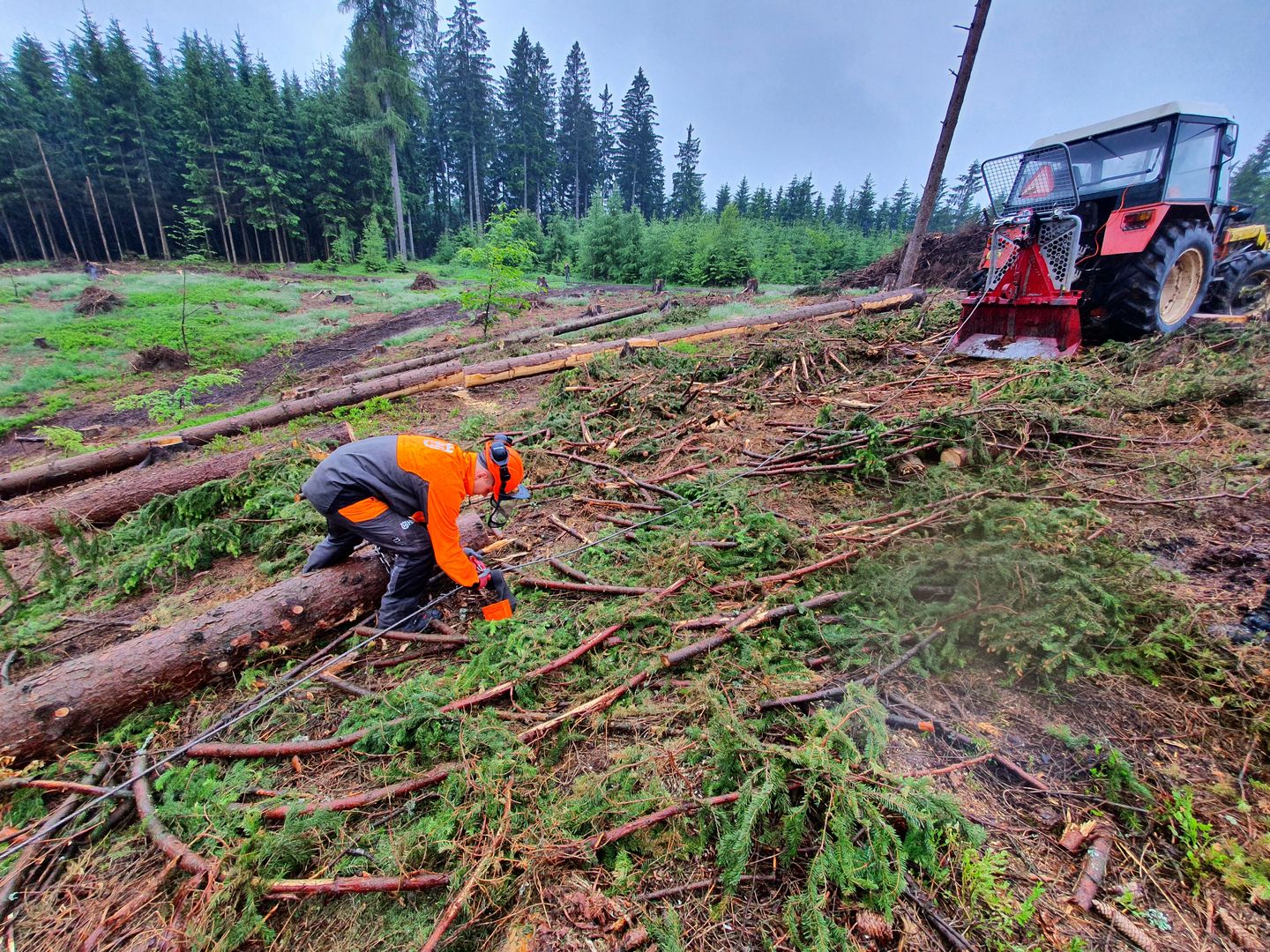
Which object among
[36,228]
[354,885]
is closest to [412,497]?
[354,885]

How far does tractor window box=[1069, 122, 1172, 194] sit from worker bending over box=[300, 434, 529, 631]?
9.52m

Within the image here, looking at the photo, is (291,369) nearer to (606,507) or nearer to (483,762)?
(606,507)

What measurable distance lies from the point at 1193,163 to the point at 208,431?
14.6m

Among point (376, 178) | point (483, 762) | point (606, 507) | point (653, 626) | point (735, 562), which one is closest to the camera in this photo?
point (483, 762)

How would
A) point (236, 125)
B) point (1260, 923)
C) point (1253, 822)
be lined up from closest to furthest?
point (1260, 923)
point (1253, 822)
point (236, 125)

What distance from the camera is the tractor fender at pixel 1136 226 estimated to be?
616 centimetres

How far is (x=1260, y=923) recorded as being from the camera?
149cm

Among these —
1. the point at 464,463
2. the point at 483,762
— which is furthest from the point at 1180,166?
the point at 483,762

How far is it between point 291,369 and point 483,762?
1295 centimetres

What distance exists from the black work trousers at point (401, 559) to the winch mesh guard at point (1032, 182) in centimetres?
869

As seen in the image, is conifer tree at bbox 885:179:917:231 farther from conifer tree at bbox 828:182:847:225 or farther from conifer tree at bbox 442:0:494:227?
conifer tree at bbox 442:0:494:227

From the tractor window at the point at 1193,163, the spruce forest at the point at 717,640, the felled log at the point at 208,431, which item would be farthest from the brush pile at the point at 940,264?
the felled log at the point at 208,431

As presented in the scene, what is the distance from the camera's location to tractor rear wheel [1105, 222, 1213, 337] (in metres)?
6.19

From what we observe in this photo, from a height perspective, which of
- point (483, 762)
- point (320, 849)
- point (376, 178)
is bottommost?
Answer: point (320, 849)
